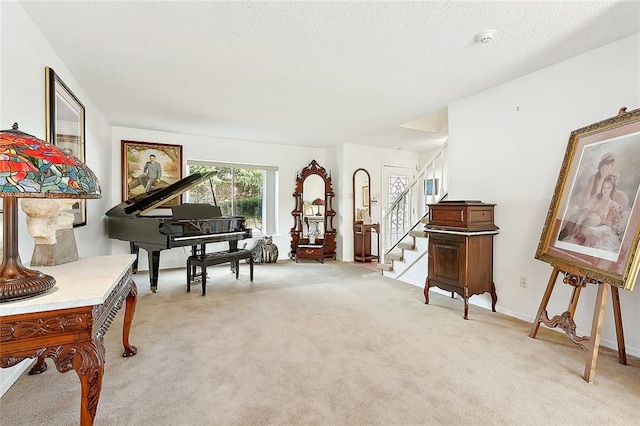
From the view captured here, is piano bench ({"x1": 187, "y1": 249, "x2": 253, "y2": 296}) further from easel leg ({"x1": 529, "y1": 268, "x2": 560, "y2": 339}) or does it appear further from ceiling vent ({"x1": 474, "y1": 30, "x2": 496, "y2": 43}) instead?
ceiling vent ({"x1": 474, "y1": 30, "x2": 496, "y2": 43})

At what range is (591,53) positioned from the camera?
2570 mm

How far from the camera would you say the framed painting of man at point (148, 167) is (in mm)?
5008

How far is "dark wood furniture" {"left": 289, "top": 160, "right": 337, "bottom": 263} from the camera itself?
6.32 metres

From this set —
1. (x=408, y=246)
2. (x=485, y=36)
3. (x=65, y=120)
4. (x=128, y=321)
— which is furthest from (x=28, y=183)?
(x=408, y=246)

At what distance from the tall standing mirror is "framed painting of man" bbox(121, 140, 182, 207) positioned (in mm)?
3376

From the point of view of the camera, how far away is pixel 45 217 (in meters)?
1.54

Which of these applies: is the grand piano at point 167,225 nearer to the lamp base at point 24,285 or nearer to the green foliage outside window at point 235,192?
the green foliage outside window at point 235,192

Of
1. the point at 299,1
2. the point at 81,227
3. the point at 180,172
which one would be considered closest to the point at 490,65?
the point at 299,1

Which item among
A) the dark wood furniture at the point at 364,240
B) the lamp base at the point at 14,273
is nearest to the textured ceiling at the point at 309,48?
the lamp base at the point at 14,273

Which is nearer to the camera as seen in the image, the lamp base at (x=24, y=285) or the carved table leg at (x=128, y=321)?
the lamp base at (x=24, y=285)

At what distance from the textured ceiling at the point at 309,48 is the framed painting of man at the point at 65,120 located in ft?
0.90

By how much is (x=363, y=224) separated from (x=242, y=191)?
2.52m

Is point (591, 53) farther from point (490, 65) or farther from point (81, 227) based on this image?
point (81, 227)

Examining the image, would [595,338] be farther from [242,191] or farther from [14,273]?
[242,191]
